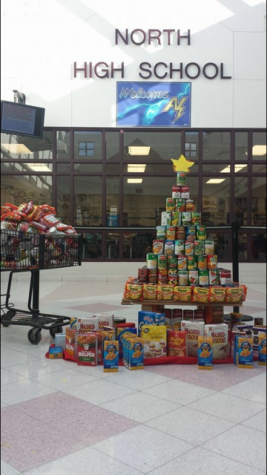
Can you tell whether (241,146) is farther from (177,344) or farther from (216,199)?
(177,344)

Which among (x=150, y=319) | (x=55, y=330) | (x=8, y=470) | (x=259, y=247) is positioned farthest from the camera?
(x=55, y=330)

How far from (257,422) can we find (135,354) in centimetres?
105

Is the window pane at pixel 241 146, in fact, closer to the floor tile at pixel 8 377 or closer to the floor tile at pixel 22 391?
the floor tile at pixel 22 391

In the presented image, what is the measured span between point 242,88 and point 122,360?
2342mm

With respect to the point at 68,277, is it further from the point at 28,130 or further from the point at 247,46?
the point at 247,46

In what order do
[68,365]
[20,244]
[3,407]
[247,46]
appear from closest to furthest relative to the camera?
1. [20,244]
2. [247,46]
3. [3,407]
4. [68,365]

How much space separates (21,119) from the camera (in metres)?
0.79

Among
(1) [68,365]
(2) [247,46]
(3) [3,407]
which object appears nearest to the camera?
(2) [247,46]

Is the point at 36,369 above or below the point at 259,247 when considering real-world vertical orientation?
below

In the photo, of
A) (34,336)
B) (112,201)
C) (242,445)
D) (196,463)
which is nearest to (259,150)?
(112,201)

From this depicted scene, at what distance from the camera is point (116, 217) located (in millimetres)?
830

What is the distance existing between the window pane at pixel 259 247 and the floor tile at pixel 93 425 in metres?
0.99

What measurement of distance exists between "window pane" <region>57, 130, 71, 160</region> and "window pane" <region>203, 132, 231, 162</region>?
27 centimetres

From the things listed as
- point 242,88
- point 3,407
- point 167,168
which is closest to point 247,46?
point 242,88
